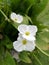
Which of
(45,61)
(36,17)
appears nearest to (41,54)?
(45,61)

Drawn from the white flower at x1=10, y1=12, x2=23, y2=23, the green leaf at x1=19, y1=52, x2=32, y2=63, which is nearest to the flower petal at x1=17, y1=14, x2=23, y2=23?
the white flower at x1=10, y1=12, x2=23, y2=23

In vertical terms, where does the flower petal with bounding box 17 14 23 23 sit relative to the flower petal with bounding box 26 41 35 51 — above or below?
above

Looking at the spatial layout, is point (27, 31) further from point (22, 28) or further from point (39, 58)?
point (39, 58)

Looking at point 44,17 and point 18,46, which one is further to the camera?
point 44,17

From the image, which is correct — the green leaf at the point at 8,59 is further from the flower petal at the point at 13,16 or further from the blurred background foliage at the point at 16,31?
the flower petal at the point at 13,16

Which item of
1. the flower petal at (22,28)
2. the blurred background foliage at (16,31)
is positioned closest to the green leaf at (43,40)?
the blurred background foliage at (16,31)

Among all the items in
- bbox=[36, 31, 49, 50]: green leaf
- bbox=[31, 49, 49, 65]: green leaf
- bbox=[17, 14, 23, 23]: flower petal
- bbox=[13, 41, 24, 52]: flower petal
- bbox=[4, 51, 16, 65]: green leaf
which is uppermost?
bbox=[17, 14, 23, 23]: flower petal

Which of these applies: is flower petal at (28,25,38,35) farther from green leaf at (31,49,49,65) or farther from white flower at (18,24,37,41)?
green leaf at (31,49,49,65)

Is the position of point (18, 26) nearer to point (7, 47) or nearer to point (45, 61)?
point (7, 47)

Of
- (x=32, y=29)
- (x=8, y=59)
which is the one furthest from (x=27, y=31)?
(x=8, y=59)
